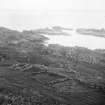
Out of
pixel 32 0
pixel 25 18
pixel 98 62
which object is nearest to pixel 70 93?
pixel 98 62

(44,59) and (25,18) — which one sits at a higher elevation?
(25,18)

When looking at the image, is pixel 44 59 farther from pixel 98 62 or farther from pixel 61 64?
pixel 98 62

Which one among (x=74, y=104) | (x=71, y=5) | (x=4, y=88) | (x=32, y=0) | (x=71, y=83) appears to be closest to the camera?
(x=74, y=104)

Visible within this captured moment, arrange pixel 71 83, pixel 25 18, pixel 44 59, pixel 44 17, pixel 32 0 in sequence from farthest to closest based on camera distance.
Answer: pixel 32 0
pixel 44 17
pixel 25 18
pixel 44 59
pixel 71 83

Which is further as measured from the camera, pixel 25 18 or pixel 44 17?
pixel 44 17

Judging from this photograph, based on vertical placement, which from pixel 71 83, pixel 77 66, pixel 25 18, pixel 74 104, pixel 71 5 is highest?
pixel 71 5

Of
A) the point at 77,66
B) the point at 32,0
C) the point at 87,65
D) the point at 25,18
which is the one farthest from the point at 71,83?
the point at 32,0

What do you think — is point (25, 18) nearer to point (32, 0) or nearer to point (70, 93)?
point (70, 93)
